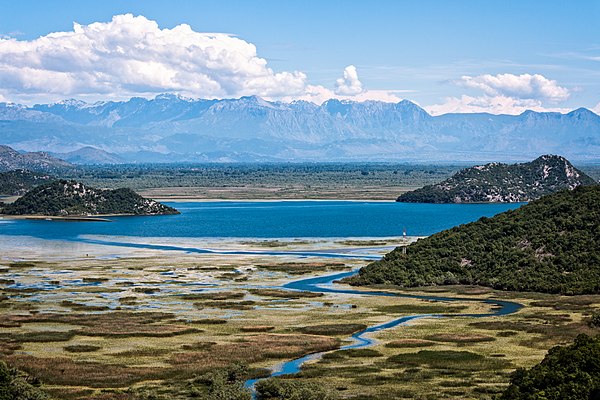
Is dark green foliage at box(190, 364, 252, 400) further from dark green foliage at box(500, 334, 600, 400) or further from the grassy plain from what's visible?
dark green foliage at box(500, 334, 600, 400)

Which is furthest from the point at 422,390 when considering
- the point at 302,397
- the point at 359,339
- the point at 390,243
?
the point at 390,243

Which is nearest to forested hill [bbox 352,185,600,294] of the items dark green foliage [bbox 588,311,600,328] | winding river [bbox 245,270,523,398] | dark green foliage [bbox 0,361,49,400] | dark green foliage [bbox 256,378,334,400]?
winding river [bbox 245,270,523,398]

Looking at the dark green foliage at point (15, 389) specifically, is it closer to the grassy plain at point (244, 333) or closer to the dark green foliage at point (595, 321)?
the grassy plain at point (244, 333)

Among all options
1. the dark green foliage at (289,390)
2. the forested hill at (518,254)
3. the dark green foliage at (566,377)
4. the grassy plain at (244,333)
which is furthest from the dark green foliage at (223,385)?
the forested hill at (518,254)

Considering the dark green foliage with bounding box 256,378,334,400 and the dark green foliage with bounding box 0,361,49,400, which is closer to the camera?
the dark green foliage with bounding box 0,361,49,400

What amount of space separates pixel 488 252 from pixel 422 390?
6226cm

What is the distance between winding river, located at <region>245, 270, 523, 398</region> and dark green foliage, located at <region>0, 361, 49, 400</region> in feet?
42.2

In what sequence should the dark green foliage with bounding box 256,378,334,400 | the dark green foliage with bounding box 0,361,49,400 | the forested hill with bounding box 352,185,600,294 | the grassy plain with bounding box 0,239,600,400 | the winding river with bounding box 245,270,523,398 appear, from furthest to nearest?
the forested hill with bounding box 352,185,600,294 → the winding river with bounding box 245,270,523,398 → the grassy plain with bounding box 0,239,600,400 → the dark green foliage with bounding box 256,378,334,400 → the dark green foliage with bounding box 0,361,49,400

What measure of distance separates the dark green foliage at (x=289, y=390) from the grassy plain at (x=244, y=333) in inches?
65.2

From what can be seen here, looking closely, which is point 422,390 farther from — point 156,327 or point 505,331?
point 156,327

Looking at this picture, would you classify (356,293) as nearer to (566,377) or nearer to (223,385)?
(223,385)

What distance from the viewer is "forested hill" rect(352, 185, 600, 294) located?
108m

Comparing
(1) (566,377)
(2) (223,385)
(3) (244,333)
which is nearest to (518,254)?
(3) (244,333)

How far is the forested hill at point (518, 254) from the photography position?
10794 centimetres
